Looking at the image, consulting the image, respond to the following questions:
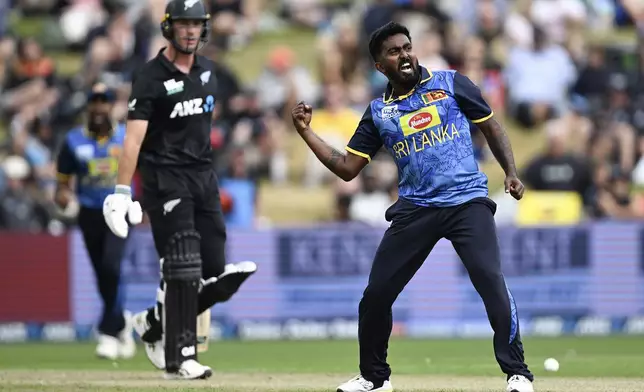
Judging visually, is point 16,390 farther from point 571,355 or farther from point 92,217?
point 571,355

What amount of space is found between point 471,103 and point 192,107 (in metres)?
2.41

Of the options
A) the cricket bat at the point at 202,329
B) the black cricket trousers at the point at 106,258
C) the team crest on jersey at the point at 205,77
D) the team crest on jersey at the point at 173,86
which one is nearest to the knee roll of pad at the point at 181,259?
the cricket bat at the point at 202,329

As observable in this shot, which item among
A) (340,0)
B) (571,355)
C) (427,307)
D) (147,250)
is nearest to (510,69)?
(340,0)

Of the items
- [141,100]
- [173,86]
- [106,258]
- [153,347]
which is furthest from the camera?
[106,258]

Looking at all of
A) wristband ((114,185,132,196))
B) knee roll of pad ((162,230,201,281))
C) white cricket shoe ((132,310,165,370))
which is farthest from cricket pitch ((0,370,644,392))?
wristband ((114,185,132,196))

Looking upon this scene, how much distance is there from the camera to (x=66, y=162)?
13.2 meters

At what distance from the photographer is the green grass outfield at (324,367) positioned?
9656mm

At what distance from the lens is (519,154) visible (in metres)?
19.6

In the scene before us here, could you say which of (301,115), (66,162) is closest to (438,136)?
(301,115)

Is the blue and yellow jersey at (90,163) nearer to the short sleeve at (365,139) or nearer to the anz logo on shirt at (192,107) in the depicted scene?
the anz logo on shirt at (192,107)

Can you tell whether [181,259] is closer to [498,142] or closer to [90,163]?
[498,142]

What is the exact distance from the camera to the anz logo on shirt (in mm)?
→ 10148

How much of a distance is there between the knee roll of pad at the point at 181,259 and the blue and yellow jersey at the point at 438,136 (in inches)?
74.3

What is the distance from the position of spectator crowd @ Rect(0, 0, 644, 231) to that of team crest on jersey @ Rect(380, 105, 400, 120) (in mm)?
8390
